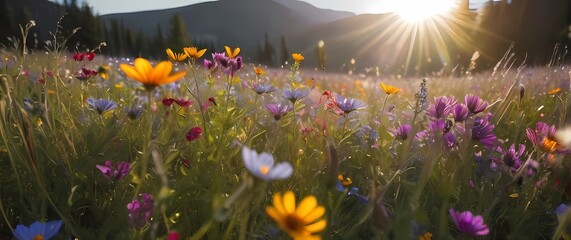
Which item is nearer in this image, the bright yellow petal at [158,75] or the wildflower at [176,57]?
the bright yellow petal at [158,75]

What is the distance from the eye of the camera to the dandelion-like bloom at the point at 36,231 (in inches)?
30.3

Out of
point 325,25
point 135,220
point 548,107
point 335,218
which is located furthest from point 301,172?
point 325,25

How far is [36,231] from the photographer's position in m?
0.80

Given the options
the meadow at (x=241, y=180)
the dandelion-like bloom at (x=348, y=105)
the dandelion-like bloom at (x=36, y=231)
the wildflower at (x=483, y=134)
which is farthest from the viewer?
A: the dandelion-like bloom at (x=348, y=105)

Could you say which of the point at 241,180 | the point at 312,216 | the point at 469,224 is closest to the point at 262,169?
the point at 312,216

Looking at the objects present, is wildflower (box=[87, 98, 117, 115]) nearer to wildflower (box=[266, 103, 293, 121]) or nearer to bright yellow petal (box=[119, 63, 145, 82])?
wildflower (box=[266, 103, 293, 121])

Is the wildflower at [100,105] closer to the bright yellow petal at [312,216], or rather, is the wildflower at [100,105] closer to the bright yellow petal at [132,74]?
the bright yellow petal at [132,74]

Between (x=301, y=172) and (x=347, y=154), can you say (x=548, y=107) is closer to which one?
(x=347, y=154)

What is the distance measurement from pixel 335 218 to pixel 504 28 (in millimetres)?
25638

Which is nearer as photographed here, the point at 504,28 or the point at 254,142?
the point at 254,142

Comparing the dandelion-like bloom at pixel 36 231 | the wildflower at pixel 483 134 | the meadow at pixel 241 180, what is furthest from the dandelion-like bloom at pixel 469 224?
the dandelion-like bloom at pixel 36 231

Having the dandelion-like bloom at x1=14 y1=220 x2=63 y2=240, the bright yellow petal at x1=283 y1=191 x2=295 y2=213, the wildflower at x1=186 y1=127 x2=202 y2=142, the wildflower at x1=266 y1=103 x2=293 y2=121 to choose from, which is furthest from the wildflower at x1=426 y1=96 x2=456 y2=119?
the dandelion-like bloom at x1=14 y1=220 x2=63 y2=240

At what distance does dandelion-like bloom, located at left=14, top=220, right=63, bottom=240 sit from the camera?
77 centimetres

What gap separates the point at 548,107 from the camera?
2.90 metres
